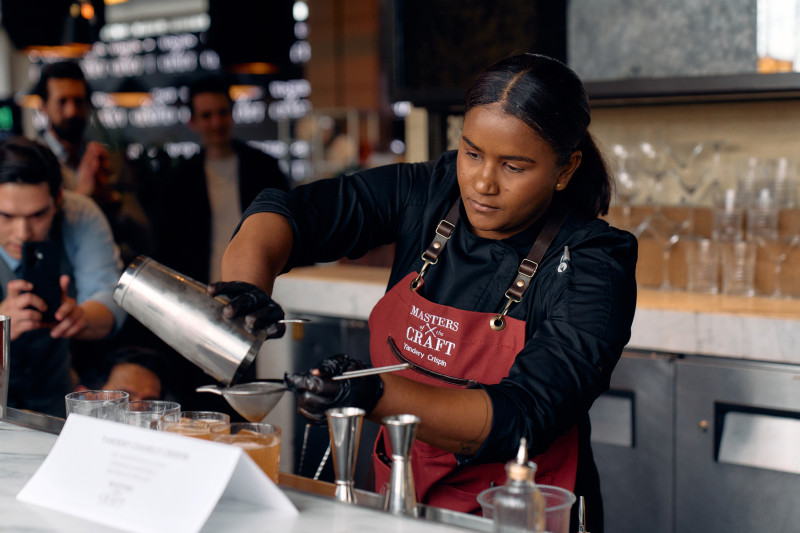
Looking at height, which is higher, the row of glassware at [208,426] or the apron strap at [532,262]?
the apron strap at [532,262]

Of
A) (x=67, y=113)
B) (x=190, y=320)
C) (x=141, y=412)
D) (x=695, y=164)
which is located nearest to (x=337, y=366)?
(x=190, y=320)

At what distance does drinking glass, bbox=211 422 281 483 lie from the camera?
3.47 ft

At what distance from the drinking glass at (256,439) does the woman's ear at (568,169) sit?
0.63 meters

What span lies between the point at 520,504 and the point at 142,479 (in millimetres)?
432

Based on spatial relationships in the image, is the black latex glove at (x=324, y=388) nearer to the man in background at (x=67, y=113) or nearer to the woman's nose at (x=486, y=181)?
the woman's nose at (x=486, y=181)

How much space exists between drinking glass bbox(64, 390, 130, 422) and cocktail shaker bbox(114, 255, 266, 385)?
12 centimetres

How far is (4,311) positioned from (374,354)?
3.92 feet

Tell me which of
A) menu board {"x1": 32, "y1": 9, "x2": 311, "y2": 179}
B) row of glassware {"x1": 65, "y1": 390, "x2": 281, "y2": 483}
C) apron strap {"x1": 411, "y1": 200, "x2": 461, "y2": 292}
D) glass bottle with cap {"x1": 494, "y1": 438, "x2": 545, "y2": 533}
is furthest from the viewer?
menu board {"x1": 32, "y1": 9, "x2": 311, "y2": 179}

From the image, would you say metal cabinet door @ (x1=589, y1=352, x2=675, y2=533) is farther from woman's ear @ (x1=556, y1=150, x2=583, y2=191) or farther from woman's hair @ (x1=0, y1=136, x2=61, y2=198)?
woman's hair @ (x1=0, y1=136, x2=61, y2=198)

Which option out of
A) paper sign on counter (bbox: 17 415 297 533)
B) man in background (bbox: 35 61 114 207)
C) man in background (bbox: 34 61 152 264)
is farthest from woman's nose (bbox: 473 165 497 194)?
man in background (bbox: 35 61 114 207)

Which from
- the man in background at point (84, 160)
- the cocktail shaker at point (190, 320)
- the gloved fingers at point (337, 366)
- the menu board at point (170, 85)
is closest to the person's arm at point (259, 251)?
the cocktail shaker at point (190, 320)

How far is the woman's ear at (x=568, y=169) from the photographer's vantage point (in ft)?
4.53

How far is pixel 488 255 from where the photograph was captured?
4.72 feet

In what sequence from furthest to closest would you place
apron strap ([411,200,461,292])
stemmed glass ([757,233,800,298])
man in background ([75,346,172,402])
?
1. stemmed glass ([757,233,800,298])
2. man in background ([75,346,172,402])
3. apron strap ([411,200,461,292])
